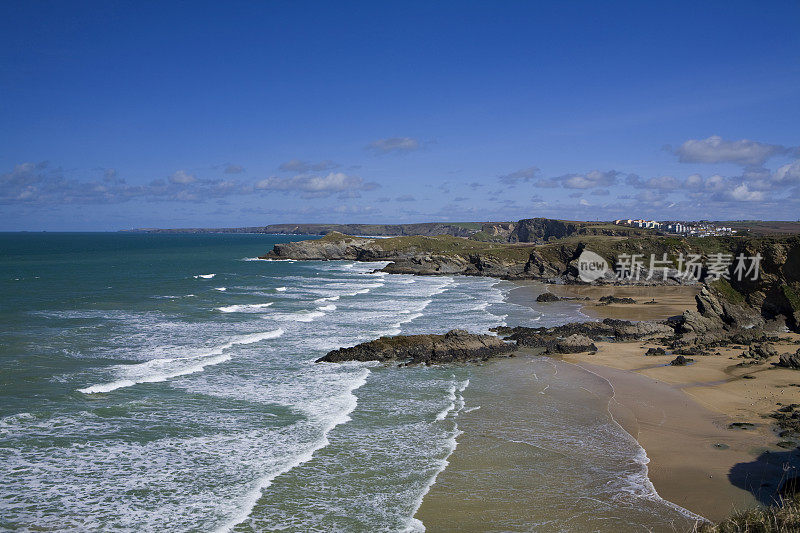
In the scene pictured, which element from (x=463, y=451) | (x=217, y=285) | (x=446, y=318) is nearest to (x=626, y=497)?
(x=463, y=451)

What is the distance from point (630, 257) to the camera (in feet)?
251

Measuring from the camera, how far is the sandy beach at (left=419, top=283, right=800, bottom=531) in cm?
1272

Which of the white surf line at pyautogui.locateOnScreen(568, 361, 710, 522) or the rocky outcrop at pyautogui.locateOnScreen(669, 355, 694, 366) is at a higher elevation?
the rocky outcrop at pyautogui.locateOnScreen(669, 355, 694, 366)

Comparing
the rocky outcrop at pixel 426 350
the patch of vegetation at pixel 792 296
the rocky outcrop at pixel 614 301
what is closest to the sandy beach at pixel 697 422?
the patch of vegetation at pixel 792 296

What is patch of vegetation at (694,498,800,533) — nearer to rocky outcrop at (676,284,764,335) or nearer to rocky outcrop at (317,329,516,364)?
rocky outcrop at (317,329,516,364)

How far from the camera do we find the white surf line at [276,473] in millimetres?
11773

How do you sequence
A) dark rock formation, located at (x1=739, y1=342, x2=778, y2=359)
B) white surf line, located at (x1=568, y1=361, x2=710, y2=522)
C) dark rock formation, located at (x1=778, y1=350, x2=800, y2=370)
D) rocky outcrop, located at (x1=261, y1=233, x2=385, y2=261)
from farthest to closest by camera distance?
1. rocky outcrop, located at (x1=261, y1=233, x2=385, y2=261)
2. dark rock formation, located at (x1=739, y1=342, x2=778, y2=359)
3. dark rock formation, located at (x1=778, y1=350, x2=800, y2=370)
4. white surf line, located at (x1=568, y1=361, x2=710, y2=522)

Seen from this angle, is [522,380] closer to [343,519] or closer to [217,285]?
[343,519]

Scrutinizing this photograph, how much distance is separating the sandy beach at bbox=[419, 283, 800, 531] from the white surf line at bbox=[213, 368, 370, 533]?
401 centimetres

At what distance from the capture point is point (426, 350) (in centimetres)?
2872

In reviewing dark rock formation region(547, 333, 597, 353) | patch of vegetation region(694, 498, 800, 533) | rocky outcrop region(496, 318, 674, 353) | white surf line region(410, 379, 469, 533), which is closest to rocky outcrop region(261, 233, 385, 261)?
rocky outcrop region(496, 318, 674, 353)

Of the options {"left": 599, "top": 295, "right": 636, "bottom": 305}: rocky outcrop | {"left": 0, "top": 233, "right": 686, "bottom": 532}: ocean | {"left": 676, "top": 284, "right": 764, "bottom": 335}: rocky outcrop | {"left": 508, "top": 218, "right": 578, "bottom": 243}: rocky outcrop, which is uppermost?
{"left": 508, "top": 218, "right": 578, "bottom": 243}: rocky outcrop

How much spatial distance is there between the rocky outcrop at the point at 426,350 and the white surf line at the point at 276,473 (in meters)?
6.66

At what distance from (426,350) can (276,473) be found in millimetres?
15289
